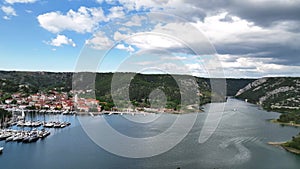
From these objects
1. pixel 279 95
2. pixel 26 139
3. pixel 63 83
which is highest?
pixel 63 83

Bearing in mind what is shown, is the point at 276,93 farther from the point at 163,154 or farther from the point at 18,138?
the point at 18,138

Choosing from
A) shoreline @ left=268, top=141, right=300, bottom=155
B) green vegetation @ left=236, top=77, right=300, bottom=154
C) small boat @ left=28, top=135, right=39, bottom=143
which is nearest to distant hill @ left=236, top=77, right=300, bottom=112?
green vegetation @ left=236, top=77, right=300, bottom=154

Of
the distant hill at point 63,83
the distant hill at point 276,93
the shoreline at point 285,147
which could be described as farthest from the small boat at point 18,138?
the distant hill at point 276,93

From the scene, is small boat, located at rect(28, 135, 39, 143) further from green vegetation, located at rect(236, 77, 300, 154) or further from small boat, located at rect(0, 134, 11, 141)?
green vegetation, located at rect(236, 77, 300, 154)

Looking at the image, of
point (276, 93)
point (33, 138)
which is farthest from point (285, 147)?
point (276, 93)

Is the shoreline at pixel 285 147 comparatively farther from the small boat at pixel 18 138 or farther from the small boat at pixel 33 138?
the small boat at pixel 18 138

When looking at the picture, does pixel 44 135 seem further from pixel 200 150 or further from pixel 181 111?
pixel 181 111

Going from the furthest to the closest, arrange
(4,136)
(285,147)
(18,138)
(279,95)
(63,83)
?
(63,83) < (279,95) < (4,136) < (18,138) < (285,147)

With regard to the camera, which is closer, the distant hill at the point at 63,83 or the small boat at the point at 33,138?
the small boat at the point at 33,138

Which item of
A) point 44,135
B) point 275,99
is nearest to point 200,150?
point 44,135

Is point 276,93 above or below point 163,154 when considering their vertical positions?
above
